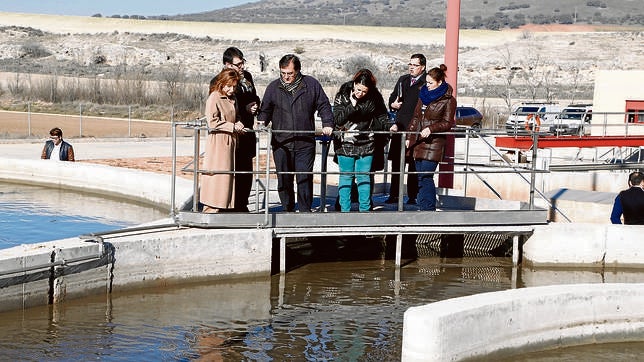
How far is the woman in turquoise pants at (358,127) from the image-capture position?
1220 centimetres

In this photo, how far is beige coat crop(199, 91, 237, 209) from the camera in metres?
11.4

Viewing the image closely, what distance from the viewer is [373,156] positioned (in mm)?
12406

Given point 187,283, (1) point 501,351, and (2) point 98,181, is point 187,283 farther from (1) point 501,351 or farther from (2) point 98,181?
(2) point 98,181

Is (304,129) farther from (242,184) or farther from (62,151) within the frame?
(62,151)

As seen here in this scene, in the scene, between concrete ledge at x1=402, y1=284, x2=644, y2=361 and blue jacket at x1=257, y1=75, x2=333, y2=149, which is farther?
blue jacket at x1=257, y1=75, x2=333, y2=149

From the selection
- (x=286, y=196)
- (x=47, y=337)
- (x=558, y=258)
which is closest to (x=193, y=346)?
(x=47, y=337)

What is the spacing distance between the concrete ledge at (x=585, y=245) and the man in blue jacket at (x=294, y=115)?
2965mm

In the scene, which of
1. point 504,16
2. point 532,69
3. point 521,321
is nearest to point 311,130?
point 521,321

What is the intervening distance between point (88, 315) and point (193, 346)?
1.37 m

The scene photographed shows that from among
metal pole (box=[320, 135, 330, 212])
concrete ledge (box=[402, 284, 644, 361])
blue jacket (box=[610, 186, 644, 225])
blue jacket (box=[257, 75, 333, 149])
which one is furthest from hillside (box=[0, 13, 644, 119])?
concrete ledge (box=[402, 284, 644, 361])

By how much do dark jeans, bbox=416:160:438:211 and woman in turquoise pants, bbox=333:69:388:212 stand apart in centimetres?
62

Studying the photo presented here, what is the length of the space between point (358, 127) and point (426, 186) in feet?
3.63

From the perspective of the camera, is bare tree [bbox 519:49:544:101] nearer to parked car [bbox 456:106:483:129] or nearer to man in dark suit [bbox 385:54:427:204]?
parked car [bbox 456:106:483:129]

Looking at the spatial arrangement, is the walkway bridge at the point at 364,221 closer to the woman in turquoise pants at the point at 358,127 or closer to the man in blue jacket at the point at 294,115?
the man in blue jacket at the point at 294,115
